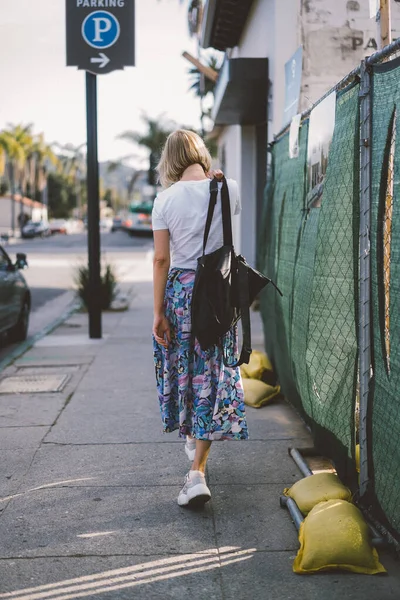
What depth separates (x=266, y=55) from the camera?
999cm

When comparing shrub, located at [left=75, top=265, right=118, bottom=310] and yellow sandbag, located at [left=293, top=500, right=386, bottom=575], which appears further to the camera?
shrub, located at [left=75, top=265, right=118, bottom=310]

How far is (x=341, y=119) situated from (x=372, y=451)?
1722mm

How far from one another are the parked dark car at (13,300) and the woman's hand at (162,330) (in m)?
5.63

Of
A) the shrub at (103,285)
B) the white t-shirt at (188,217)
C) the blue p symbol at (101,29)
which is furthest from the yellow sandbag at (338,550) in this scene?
the shrub at (103,285)

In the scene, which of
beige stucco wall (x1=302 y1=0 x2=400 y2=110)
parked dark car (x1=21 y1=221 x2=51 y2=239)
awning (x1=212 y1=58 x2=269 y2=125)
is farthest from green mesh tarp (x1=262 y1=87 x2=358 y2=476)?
parked dark car (x1=21 y1=221 x2=51 y2=239)

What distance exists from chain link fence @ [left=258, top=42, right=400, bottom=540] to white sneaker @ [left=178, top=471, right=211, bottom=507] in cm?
76

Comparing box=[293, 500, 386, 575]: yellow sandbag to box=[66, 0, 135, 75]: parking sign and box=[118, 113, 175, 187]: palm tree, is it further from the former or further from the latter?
box=[118, 113, 175, 187]: palm tree

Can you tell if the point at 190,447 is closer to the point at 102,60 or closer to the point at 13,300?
the point at 13,300

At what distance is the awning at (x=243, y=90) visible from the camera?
9.77m

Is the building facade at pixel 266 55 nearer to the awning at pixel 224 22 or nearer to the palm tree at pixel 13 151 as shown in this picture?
the awning at pixel 224 22

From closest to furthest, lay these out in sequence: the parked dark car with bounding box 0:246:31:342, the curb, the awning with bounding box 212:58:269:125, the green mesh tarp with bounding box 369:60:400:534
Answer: the green mesh tarp with bounding box 369:60:400:534 < the curb < the parked dark car with bounding box 0:246:31:342 < the awning with bounding box 212:58:269:125

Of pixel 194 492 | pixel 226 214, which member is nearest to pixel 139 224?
pixel 226 214

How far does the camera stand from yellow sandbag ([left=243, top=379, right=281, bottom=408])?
641 centimetres

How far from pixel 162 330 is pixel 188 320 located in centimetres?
15
